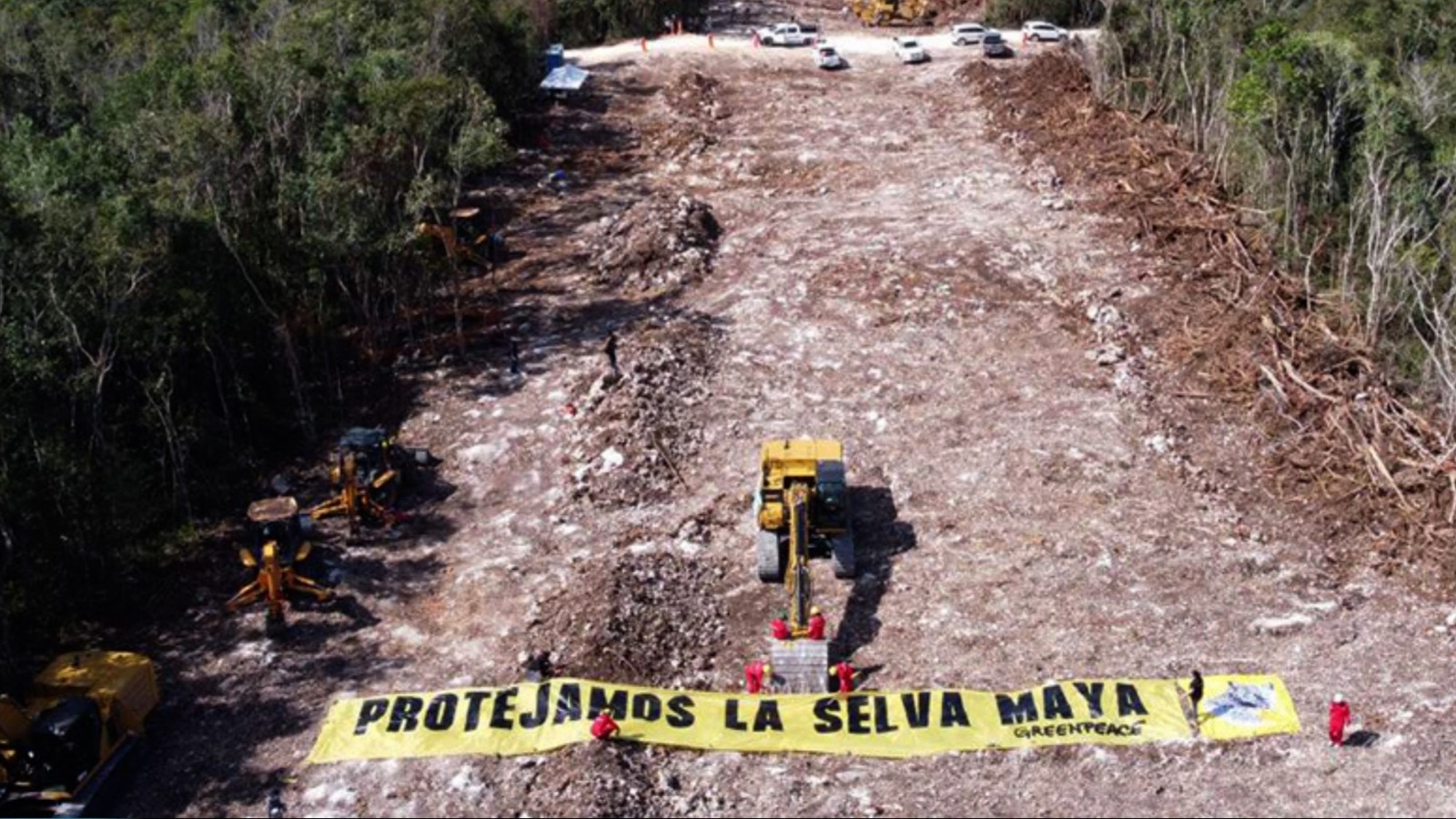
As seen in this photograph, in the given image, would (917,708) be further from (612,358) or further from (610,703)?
(612,358)

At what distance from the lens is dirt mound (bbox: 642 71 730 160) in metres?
37.2

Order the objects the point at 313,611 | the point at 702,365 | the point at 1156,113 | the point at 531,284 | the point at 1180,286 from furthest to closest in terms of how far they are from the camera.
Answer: the point at 1156,113 < the point at 531,284 < the point at 1180,286 < the point at 702,365 < the point at 313,611

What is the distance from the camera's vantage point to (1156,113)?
112 feet

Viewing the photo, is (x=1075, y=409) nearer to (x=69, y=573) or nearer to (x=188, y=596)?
(x=188, y=596)

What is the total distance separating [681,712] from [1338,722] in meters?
7.38

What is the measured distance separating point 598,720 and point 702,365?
10.0 meters

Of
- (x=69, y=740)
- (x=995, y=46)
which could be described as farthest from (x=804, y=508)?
(x=995, y=46)

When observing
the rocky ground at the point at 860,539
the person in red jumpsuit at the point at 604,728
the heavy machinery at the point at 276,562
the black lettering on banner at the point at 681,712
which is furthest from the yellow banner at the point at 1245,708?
the heavy machinery at the point at 276,562


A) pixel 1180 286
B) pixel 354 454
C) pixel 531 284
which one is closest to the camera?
pixel 354 454

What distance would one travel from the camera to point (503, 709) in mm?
16250

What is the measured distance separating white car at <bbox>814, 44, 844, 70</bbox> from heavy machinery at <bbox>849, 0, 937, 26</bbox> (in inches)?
293

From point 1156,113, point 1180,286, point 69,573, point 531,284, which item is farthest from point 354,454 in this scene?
point 1156,113

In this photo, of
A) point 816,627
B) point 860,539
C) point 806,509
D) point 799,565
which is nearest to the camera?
point 816,627

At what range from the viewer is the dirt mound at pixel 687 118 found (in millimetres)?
37188
